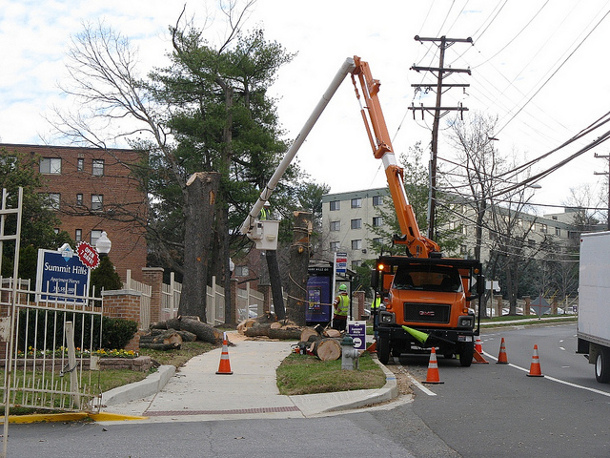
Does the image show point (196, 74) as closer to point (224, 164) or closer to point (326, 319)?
point (224, 164)

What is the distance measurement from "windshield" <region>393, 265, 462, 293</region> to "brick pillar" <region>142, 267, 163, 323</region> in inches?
418

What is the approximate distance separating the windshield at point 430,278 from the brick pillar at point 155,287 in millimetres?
10605

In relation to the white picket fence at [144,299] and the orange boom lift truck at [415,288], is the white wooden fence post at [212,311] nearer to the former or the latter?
the white picket fence at [144,299]

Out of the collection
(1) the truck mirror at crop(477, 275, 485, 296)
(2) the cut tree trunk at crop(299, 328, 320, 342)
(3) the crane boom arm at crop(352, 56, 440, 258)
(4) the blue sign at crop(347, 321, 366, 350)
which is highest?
(3) the crane boom arm at crop(352, 56, 440, 258)

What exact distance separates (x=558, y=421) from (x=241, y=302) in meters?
30.3

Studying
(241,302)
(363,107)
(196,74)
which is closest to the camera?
(363,107)

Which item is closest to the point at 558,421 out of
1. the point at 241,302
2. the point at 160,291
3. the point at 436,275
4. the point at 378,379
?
the point at 378,379

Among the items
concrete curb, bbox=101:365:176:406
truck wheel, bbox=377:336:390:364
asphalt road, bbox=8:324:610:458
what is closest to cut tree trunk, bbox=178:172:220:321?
truck wheel, bbox=377:336:390:364

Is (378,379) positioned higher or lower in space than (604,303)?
lower

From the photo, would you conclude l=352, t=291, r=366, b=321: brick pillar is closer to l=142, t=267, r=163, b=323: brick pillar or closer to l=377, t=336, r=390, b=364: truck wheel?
l=142, t=267, r=163, b=323: brick pillar

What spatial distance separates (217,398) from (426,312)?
7110 millimetres

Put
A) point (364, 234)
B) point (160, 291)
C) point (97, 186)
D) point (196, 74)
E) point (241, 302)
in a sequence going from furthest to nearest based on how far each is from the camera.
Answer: point (364, 234) → point (97, 186) → point (241, 302) → point (196, 74) → point (160, 291)

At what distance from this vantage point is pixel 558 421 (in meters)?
9.22

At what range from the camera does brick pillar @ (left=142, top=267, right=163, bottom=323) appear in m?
25.3
